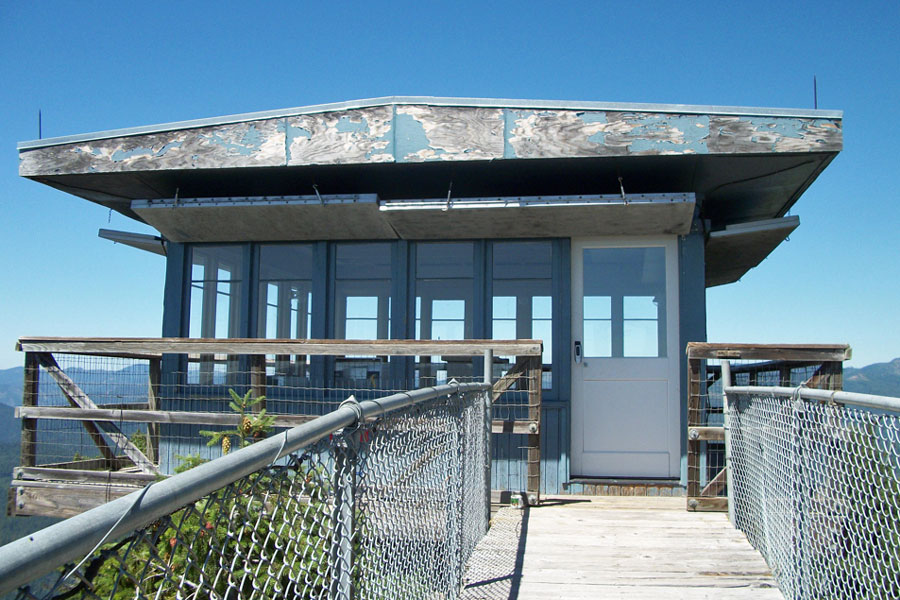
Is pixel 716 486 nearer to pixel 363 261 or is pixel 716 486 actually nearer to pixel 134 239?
pixel 363 261

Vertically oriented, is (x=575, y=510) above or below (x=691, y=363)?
below

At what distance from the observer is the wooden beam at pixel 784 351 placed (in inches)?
244

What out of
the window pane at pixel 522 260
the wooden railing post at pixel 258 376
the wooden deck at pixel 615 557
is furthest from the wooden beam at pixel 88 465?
the window pane at pixel 522 260

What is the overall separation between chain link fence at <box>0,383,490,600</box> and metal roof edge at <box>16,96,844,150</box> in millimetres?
3456

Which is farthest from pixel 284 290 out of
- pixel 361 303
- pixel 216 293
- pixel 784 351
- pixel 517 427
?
pixel 784 351

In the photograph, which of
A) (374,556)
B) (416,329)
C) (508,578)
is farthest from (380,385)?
(374,556)

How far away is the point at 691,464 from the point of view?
638cm

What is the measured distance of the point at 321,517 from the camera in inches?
88.5

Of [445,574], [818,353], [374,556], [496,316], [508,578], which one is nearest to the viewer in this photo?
[374,556]

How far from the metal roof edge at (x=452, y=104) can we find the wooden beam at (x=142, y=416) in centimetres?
312

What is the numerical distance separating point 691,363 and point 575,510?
1.74 metres

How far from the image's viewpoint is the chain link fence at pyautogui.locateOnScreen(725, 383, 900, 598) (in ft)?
10.4

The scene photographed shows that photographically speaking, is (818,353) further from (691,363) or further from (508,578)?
(508,578)

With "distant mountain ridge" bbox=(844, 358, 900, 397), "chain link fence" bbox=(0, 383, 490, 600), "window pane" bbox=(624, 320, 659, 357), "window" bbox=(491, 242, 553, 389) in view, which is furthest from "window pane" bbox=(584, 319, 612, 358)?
"distant mountain ridge" bbox=(844, 358, 900, 397)
